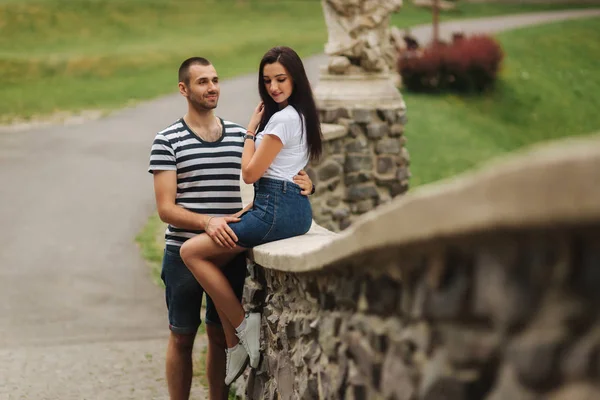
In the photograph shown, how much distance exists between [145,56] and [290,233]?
73.7 ft

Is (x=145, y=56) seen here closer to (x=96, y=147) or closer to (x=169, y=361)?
(x=96, y=147)

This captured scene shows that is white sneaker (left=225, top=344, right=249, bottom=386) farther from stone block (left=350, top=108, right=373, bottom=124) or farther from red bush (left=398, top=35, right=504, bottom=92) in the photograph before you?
red bush (left=398, top=35, right=504, bottom=92)

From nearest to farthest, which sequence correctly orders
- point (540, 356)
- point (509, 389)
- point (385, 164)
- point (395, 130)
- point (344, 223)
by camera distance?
point (540, 356)
point (509, 389)
point (344, 223)
point (395, 130)
point (385, 164)

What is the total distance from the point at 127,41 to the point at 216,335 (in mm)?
26087

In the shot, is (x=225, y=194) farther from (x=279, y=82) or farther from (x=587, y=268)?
(x=587, y=268)

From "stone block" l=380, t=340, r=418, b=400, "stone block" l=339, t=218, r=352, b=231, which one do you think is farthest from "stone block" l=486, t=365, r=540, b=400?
"stone block" l=339, t=218, r=352, b=231

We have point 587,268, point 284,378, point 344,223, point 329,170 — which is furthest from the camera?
point 344,223

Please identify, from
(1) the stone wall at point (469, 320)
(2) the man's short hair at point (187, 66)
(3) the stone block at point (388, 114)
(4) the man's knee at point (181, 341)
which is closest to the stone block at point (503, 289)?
(1) the stone wall at point (469, 320)

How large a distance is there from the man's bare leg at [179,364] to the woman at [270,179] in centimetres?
38

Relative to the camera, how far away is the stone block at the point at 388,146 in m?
11.1

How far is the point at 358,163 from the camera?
10.9 meters

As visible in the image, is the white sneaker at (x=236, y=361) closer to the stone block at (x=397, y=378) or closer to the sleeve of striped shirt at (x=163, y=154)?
the sleeve of striped shirt at (x=163, y=154)

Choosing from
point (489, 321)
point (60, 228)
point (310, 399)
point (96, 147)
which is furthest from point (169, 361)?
point (96, 147)

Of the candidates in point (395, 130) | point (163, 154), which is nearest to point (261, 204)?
point (163, 154)
